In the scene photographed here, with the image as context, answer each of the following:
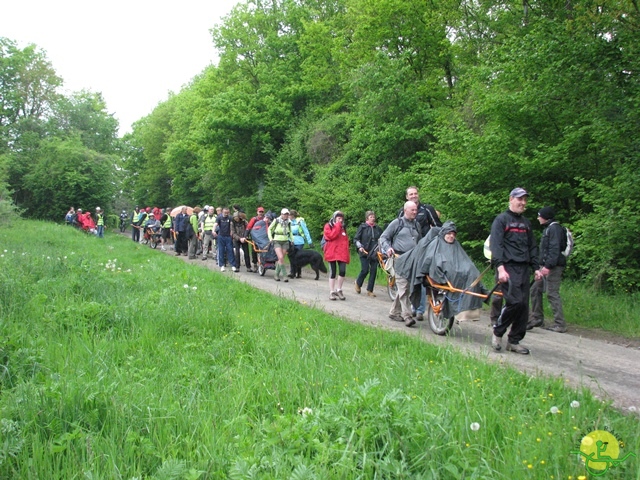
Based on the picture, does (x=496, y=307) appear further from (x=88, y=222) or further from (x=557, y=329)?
(x=88, y=222)

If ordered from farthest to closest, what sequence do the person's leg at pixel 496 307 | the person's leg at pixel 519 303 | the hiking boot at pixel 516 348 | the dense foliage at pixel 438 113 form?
the dense foliage at pixel 438 113 < the person's leg at pixel 496 307 < the hiking boot at pixel 516 348 < the person's leg at pixel 519 303

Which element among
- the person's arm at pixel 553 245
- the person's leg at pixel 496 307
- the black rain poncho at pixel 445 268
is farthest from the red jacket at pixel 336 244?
the person's leg at pixel 496 307

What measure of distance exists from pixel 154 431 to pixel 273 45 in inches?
1323

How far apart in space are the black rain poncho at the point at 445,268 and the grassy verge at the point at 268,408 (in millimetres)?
1338

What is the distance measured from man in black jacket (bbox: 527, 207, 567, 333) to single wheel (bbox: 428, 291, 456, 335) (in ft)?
5.50

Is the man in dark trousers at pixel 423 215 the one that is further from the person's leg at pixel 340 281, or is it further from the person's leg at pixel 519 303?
the person's leg at pixel 519 303

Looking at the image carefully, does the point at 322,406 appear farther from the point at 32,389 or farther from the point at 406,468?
the point at 32,389

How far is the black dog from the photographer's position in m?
15.4

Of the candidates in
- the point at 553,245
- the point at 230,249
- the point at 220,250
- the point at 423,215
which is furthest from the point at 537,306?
the point at 220,250

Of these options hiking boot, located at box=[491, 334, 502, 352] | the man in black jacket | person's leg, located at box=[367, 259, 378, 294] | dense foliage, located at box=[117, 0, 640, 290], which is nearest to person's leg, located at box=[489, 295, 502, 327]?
hiking boot, located at box=[491, 334, 502, 352]

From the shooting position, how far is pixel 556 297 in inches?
349

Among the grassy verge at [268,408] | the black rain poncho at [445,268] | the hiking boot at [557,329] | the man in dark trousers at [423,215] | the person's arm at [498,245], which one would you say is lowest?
the grassy verge at [268,408]

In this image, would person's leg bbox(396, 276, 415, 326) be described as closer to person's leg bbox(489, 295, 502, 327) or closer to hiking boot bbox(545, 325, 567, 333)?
person's leg bbox(489, 295, 502, 327)

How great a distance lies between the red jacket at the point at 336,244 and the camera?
39.7 feet
